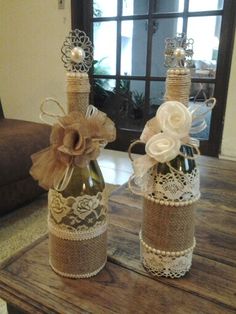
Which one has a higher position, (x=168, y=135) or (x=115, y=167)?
(x=168, y=135)

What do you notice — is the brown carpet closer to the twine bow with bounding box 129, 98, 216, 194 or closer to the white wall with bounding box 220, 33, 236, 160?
the twine bow with bounding box 129, 98, 216, 194

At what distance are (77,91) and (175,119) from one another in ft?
0.47

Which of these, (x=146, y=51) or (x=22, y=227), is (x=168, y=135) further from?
(x=146, y=51)

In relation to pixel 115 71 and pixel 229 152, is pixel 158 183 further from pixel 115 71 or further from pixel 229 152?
pixel 115 71

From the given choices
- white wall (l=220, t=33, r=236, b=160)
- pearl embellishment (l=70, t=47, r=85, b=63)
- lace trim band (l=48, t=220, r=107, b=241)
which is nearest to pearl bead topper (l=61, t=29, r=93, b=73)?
pearl embellishment (l=70, t=47, r=85, b=63)

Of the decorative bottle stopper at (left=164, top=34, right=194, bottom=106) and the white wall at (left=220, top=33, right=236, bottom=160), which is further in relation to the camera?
the white wall at (left=220, top=33, right=236, bottom=160)

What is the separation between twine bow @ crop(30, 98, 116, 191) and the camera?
1.29 feet

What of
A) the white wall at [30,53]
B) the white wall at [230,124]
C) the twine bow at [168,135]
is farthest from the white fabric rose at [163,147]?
the white wall at [30,53]

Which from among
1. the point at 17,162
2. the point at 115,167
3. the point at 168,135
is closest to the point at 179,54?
the point at 168,135

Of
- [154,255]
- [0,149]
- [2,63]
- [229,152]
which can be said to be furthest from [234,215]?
[2,63]

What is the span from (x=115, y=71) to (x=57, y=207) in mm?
2045

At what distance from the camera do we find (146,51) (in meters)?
2.20

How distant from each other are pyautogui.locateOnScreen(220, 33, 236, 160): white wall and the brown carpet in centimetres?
116

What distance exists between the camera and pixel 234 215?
68 cm
